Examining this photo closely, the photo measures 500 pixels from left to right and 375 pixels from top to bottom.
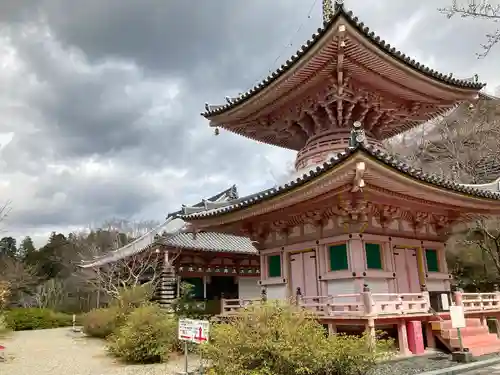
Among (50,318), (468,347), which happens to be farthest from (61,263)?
(468,347)

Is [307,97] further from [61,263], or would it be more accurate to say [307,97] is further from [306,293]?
[61,263]

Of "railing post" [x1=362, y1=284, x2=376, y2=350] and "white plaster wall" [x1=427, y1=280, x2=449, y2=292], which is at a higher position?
"white plaster wall" [x1=427, y1=280, x2=449, y2=292]

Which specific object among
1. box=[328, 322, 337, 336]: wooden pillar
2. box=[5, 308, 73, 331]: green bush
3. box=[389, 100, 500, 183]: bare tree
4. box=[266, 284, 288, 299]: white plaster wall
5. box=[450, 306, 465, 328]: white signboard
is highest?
box=[389, 100, 500, 183]: bare tree

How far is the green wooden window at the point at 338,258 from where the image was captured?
12180 millimetres

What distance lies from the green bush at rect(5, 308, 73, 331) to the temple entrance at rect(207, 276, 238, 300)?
19.1 m

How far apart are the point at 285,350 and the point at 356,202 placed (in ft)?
17.2

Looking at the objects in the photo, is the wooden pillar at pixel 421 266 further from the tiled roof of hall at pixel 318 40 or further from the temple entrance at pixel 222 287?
the temple entrance at pixel 222 287

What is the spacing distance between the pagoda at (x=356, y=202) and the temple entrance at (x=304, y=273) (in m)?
0.04

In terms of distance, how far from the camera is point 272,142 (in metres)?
17.7

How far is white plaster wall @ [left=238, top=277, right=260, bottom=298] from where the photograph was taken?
2489 centimetres

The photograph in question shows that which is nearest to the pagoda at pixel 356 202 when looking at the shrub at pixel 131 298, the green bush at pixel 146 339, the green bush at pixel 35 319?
the green bush at pixel 146 339

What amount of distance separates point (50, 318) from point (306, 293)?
30.5 metres

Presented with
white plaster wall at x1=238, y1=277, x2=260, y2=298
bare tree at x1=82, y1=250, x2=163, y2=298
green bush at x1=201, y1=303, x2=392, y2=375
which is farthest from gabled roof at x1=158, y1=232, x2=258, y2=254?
green bush at x1=201, y1=303, x2=392, y2=375

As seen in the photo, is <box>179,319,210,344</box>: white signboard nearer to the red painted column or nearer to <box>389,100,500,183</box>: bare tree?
the red painted column
